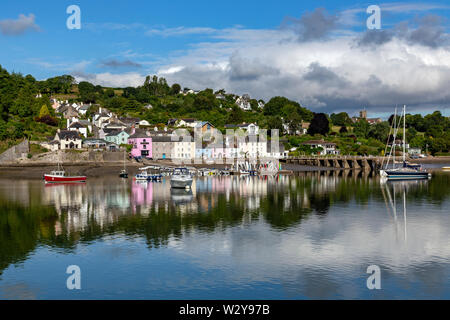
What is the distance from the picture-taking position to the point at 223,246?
29.4 m

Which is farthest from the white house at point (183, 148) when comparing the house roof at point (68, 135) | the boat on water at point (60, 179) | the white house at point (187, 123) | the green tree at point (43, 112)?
the boat on water at point (60, 179)

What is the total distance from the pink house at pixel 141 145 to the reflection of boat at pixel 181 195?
2176 inches

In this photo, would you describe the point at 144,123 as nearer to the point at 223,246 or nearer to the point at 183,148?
the point at 183,148

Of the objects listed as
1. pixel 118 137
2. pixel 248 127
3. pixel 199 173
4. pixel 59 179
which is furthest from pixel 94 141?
pixel 248 127

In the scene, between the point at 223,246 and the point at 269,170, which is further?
the point at 269,170

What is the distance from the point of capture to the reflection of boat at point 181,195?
171ft

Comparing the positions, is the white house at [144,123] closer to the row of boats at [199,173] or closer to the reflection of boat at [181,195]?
the row of boats at [199,173]

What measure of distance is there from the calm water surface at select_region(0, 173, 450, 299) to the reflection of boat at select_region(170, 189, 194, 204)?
473 mm

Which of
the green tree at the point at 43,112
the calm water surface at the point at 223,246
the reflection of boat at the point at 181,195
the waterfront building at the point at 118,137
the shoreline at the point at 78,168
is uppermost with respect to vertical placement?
the green tree at the point at 43,112

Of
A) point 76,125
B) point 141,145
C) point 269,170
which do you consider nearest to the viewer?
point 269,170

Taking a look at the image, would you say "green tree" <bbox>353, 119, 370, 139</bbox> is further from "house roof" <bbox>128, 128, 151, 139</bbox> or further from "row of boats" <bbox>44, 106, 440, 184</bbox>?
"house roof" <bbox>128, 128, 151, 139</bbox>

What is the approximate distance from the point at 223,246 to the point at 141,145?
292 feet

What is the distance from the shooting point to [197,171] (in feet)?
311

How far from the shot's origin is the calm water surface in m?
21.6
